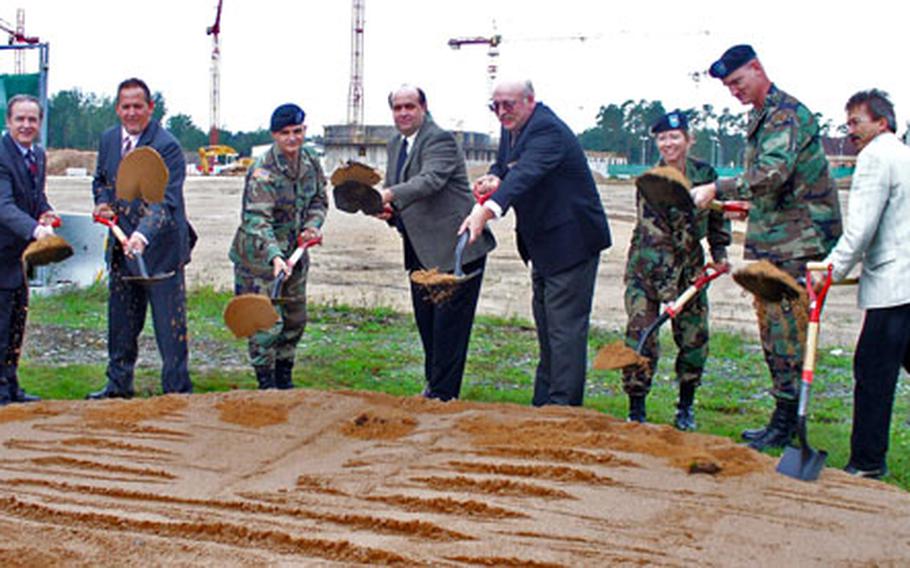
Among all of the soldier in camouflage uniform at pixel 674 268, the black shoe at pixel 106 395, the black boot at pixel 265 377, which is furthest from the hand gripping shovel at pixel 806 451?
the black shoe at pixel 106 395

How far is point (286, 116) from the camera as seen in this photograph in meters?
6.36

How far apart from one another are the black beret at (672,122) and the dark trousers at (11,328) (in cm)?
392

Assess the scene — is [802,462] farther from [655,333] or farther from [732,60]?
[732,60]

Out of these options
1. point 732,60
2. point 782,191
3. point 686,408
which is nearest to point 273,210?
point 686,408

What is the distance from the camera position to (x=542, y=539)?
3.62 metres

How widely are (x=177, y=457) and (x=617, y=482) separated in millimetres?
1974

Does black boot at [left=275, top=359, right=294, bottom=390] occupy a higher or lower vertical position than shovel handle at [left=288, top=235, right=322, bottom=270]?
lower

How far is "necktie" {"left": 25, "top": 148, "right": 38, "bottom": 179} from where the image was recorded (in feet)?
21.2

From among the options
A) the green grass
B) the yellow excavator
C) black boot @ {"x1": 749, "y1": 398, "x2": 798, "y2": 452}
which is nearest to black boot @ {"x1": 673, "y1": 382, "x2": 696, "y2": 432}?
the green grass

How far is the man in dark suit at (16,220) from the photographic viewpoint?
626 centimetres

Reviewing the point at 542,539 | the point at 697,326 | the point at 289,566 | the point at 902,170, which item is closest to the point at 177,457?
the point at 289,566

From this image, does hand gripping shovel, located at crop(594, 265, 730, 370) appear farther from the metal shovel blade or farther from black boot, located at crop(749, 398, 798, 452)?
the metal shovel blade

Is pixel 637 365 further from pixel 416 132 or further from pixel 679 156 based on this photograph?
pixel 416 132

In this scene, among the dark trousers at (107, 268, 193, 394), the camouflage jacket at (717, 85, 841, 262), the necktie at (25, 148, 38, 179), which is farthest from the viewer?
the necktie at (25, 148, 38, 179)
